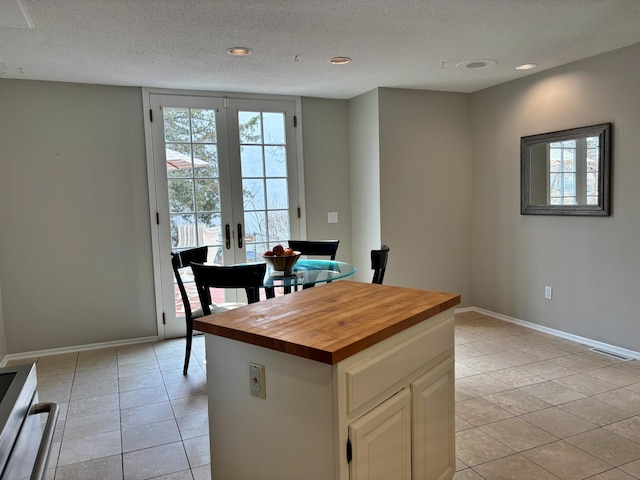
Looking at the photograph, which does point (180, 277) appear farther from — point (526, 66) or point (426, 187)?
point (526, 66)

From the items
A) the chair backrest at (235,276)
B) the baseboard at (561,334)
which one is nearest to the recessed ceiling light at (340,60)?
the chair backrest at (235,276)

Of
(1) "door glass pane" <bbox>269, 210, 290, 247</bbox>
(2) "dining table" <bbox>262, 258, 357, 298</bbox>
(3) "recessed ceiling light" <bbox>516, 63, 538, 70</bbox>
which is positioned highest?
(3) "recessed ceiling light" <bbox>516, 63, 538, 70</bbox>

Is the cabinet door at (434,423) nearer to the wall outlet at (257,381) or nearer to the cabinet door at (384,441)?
the cabinet door at (384,441)

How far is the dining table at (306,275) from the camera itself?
10.4 feet

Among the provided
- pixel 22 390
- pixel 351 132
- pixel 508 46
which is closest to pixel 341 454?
pixel 22 390

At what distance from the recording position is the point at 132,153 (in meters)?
4.43

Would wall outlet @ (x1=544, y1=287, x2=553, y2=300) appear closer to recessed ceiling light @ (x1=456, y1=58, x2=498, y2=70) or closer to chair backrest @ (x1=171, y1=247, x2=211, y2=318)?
recessed ceiling light @ (x1=456, y1=58, x2=498, y2=70)

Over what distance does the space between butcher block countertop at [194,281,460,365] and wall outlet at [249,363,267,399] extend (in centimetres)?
8

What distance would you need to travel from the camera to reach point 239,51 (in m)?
3.41

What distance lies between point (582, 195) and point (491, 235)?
1.13 meters

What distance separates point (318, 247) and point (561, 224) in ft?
7.16

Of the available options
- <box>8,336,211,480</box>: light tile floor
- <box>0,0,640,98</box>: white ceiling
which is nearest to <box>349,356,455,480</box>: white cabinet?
<box>8,336,211,480</box>: light tile floor

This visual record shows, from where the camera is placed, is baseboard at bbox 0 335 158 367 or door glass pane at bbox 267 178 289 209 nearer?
baseboard at bbox 0 335 158 367

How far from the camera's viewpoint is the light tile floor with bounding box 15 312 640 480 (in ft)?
7.73
